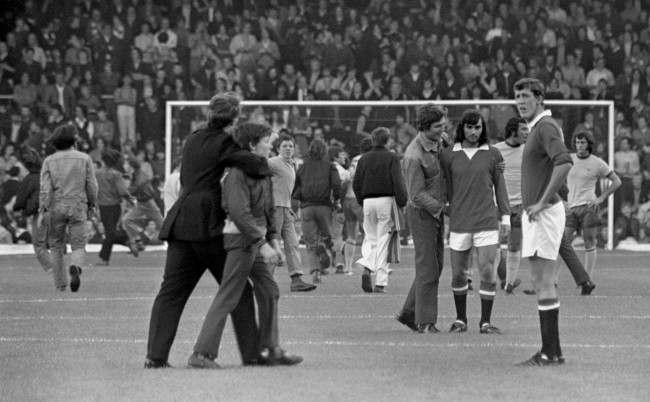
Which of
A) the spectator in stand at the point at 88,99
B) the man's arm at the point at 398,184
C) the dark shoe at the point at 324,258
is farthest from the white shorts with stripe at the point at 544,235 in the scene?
the spectator in stand at the point at 88,99

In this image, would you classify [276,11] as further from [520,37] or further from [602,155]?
[602,155]

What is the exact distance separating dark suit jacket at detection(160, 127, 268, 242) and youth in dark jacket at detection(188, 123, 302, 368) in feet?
0.19

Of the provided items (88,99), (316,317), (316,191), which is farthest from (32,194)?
(88,99)

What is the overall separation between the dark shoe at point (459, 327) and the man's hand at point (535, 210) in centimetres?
297

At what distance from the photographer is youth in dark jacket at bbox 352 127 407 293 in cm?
2045

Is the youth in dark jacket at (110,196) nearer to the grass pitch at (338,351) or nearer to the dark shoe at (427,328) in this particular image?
the grass pitch at (338,351)

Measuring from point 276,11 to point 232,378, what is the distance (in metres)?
30.6

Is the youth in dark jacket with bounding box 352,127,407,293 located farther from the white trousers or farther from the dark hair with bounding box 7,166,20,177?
the dark hair with bounding box 7,166,20,177

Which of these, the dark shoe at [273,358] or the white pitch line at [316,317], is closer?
the dark shoe at [273,358]

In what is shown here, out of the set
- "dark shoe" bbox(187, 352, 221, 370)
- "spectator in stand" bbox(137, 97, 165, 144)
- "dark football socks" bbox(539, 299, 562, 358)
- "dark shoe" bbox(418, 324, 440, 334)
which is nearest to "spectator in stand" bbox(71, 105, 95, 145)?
"spectator in stand" bbox(137, 97, 165, 144)

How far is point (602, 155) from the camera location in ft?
106

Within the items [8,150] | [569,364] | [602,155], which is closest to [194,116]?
[8,150]

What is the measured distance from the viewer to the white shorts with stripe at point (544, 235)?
11.8 meters

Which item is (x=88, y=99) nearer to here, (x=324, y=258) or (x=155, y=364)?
(x=324, y=258)
